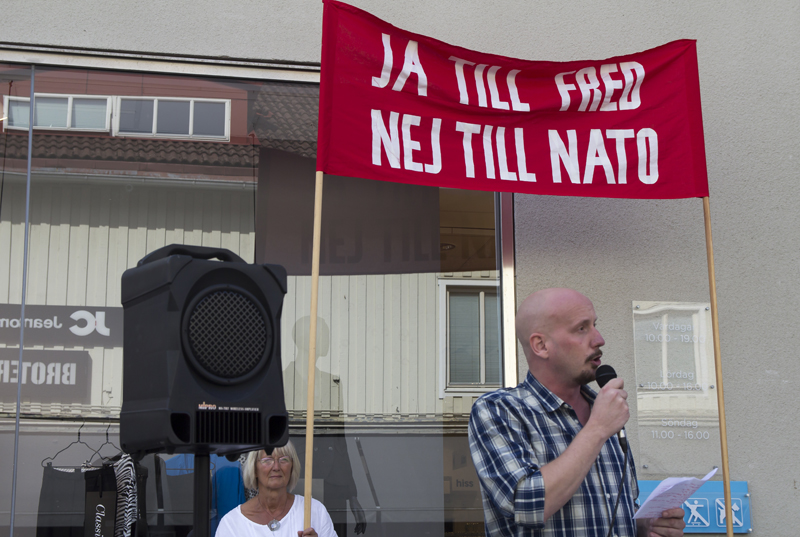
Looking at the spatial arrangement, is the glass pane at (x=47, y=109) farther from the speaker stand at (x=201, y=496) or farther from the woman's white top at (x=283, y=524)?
the speaker stand at (x=201, y=496)

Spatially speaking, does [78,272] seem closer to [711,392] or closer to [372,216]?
[372,216]

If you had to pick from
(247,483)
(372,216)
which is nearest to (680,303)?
(372,216)

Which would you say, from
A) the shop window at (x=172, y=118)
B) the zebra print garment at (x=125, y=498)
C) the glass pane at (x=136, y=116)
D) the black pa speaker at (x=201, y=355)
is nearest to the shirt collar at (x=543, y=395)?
the black pa speaker at (x=201, y=355)

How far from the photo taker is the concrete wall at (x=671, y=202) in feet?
14.8

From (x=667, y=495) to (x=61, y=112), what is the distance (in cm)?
365

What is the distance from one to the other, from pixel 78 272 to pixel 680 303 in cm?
329

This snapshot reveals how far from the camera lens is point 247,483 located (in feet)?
13.4

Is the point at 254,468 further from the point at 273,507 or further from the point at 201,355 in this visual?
the point at 201,355

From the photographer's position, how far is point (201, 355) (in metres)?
2.04

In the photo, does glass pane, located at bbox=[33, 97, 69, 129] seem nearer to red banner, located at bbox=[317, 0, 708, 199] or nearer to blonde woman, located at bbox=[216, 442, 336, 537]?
red banner, located at bbox=[317, 0, 708, 199]

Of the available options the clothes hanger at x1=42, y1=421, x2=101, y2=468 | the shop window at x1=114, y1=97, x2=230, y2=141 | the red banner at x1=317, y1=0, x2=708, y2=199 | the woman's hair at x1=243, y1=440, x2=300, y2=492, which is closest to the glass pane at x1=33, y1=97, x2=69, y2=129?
the shop window at x1=114, y1=97, x2=230, y2=141

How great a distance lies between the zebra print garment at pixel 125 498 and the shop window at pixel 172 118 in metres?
1.75

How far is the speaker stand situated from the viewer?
6.86 feet

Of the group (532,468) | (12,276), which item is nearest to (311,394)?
(532,468)
